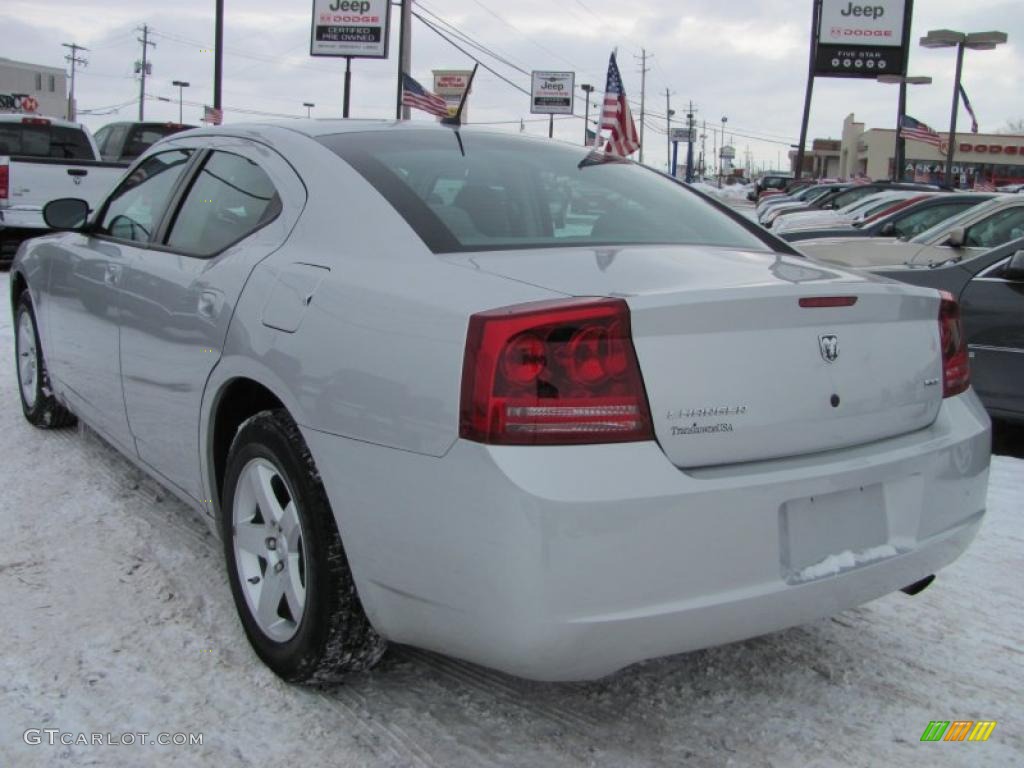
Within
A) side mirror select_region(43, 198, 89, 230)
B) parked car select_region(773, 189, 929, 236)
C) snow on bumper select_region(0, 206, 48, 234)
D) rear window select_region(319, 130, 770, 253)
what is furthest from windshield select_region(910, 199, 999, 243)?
snow on bumper select_region(0, 206, 48, 234)

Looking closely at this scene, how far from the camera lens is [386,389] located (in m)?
2.23

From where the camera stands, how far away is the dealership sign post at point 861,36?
27.8 meters

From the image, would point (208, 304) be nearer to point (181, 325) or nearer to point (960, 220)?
point (181, 325)

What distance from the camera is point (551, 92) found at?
5366cm

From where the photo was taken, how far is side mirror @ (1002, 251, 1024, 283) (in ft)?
18.3

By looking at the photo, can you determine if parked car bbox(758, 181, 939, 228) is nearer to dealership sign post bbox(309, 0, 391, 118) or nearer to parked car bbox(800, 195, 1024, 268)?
parked car bbox(800, 195, 1024, 268)

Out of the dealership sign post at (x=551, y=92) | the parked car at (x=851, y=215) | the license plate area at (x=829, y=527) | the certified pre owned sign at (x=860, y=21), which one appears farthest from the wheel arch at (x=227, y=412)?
the dealership sign post at (x=551, y=92)

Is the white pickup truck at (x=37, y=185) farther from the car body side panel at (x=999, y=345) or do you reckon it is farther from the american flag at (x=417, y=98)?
the american flag at (x=417, y=98)

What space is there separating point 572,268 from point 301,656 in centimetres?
122

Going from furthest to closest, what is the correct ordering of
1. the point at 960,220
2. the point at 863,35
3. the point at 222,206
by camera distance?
the point at 863,35
the point at 960,220
the point at 222,206

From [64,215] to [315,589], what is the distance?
290 cm

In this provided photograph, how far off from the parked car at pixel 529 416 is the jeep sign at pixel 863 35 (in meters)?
27.6

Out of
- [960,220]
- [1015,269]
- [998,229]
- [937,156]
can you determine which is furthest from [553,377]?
[937,156]

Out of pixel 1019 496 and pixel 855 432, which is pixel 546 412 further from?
pixel 1019 496
